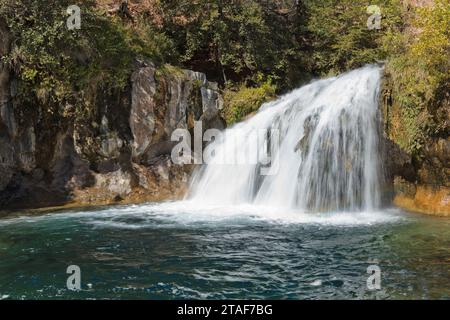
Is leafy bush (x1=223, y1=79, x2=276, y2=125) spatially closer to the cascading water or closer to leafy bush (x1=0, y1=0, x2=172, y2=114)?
the cascading water

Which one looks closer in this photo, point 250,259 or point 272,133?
point 250,259

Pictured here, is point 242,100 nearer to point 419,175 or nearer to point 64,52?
point 64,52

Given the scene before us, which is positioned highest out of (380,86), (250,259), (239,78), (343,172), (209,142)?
(239,78)

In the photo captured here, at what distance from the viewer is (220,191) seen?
633 inches

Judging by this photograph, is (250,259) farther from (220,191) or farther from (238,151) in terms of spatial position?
(238,151)

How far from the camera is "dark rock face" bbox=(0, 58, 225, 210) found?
1655 centimetres

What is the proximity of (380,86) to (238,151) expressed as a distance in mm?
5290

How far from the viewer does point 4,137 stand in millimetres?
15906

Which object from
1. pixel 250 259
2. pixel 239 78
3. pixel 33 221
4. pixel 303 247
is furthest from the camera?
pixel 239 78

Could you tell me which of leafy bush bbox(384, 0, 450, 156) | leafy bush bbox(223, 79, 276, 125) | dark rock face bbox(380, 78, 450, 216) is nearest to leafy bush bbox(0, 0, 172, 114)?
leafy bush bbox(223, 79, 276, 125)

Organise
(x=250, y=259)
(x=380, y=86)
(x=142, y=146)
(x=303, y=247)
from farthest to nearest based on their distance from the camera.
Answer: (x=142, y=146) < (x=380, y=86) < (x=303, y=247) < (x=250, y=259)

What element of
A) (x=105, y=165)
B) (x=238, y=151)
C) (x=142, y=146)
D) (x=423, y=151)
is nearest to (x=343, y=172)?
(x=423, y=151)

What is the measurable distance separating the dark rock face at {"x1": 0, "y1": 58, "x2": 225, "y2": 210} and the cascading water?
209 cm

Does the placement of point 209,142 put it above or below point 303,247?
above
